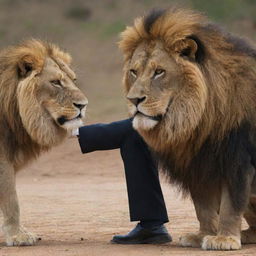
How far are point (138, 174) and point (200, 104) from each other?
897 millimetres

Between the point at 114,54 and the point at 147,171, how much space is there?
63.9ft

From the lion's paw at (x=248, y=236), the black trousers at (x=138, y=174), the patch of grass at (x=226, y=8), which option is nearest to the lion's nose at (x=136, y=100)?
the black trousers at (x=138, y=174)

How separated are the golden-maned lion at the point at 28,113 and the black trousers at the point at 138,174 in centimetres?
30

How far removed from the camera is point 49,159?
14.4 metres

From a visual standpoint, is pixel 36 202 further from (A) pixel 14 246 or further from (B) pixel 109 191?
(A) pixel 14 246

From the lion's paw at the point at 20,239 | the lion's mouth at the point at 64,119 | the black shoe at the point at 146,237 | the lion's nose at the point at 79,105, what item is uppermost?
the lion's nose at the point at 79,105

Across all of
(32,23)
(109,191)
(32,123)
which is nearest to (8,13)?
(32,23)

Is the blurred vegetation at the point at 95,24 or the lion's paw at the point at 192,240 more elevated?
the lion's paw at the point at 192,240

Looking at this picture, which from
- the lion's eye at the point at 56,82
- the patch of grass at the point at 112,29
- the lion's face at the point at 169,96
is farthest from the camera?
the patch of grass at the point at 112,29

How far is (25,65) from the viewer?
6621mm

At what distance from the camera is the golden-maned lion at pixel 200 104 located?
5.70 m

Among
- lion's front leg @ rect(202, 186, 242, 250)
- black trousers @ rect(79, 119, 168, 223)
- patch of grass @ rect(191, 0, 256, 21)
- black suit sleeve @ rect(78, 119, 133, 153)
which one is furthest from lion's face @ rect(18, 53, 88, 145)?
patch of grass @ rect(191, 0, 256, 21)

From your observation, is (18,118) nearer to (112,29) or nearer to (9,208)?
(9,208)

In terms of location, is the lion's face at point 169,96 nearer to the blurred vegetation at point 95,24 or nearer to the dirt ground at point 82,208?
the dirt ground at point 82,208
